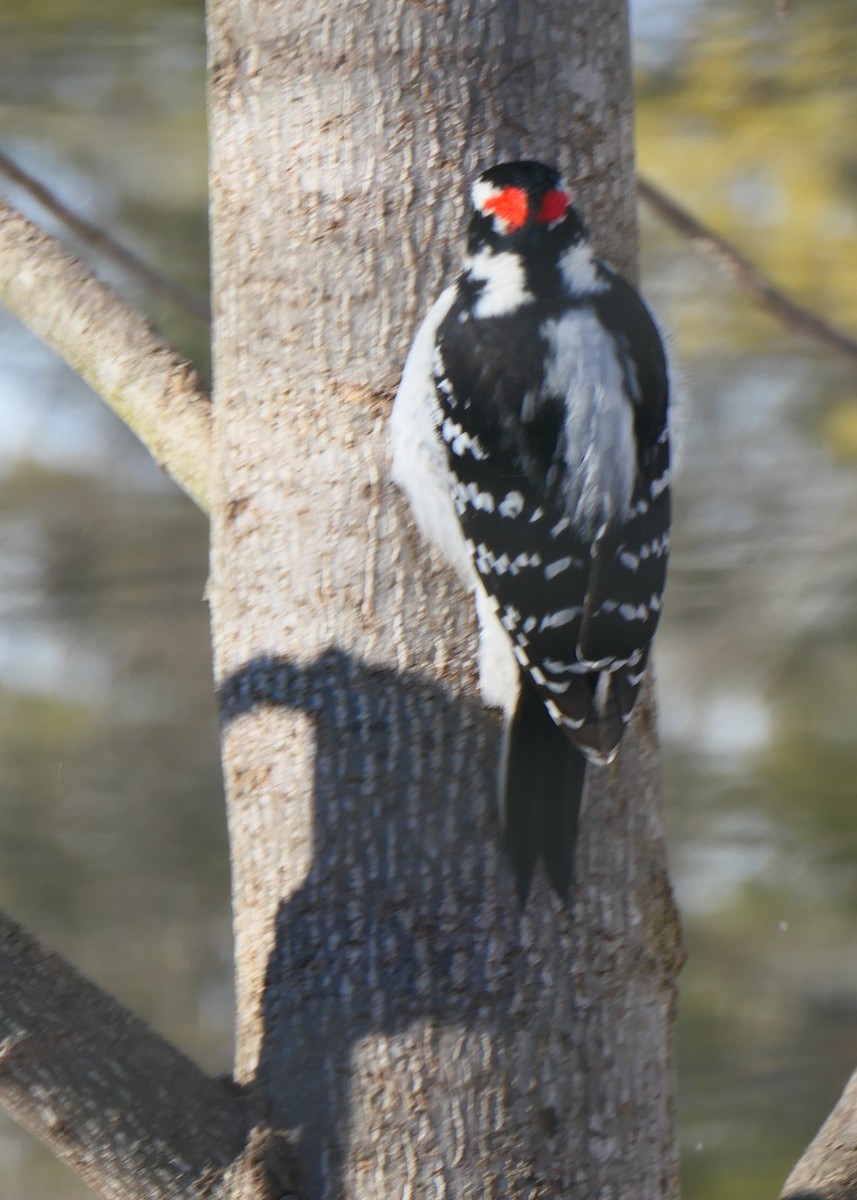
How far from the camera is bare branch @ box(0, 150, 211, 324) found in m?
1.96

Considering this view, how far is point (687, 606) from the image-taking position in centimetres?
470

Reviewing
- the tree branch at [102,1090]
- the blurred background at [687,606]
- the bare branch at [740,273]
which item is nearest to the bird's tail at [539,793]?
the tree branch at [102,1090]

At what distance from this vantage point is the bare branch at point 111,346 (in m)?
1.61

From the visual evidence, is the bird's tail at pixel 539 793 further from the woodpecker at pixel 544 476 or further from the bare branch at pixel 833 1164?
the bare branch at pixel 833 1164

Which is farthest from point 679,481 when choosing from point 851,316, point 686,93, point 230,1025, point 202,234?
point 230,1025

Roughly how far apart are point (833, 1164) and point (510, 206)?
3.06ft

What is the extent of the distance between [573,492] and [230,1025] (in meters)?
4.43

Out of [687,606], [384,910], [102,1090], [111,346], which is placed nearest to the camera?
[102,1090]

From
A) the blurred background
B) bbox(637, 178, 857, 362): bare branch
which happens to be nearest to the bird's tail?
bbox(637, 178, 857, 362): bare branch

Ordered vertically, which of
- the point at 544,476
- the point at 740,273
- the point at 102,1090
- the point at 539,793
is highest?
the point at 740,273

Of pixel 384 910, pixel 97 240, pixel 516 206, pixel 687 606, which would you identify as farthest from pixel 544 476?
pixel 687 606

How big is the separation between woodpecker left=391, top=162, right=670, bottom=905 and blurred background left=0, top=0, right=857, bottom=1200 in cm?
296

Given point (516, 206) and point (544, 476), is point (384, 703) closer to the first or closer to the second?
point (544, 476)

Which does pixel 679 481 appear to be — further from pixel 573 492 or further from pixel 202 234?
pixel 573 492
